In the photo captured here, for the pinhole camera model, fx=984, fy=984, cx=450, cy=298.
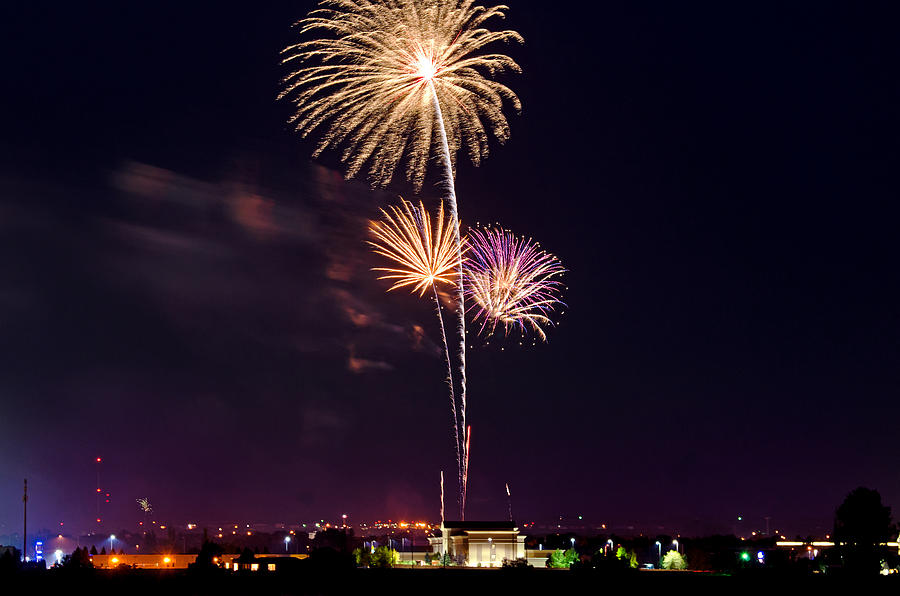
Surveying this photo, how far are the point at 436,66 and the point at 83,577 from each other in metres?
38.9

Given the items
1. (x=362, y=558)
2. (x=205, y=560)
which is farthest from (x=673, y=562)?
(x=205, y=560)

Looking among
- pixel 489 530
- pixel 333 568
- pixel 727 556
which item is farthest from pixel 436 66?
pixel 727 556

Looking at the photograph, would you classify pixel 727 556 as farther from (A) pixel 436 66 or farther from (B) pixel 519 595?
(A) pixel 436 66

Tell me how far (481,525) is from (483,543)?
4.69 metres

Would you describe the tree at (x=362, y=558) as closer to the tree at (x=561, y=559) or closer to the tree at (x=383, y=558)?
the tree at (x=383, y=558)

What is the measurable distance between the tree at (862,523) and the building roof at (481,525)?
40.2m

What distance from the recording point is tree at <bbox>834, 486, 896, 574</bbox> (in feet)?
402

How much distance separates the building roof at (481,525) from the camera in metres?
119

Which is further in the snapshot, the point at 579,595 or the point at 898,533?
the point at 898,533

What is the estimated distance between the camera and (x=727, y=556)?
386 ft

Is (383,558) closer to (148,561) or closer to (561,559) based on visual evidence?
(561,559)

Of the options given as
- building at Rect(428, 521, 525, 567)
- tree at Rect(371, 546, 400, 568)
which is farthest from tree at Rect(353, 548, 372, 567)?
building at Rect(428, 521, 525, 567)

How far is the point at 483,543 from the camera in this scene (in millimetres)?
116125

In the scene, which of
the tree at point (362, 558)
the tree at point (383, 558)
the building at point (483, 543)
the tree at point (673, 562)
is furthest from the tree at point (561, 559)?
the tree at point (362, 558)
